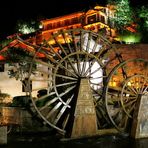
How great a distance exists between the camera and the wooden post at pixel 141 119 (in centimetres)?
1523

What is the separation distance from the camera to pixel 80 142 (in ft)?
47.1

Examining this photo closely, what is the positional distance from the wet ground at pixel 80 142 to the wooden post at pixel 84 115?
0.38m

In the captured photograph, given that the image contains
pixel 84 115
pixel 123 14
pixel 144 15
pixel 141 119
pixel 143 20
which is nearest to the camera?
pixel 84 115

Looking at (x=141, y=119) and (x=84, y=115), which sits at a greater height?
(x=84, y=115)

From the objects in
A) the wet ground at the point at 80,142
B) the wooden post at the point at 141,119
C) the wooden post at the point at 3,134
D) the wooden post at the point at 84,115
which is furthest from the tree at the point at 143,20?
the wooden post at the point at 3,134

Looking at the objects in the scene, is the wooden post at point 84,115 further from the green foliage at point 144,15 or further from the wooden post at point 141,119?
the green foliage at point 144,15

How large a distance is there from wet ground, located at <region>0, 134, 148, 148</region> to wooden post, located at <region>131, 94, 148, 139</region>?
373 mm

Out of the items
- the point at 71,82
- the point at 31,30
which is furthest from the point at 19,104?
the point at 31,30

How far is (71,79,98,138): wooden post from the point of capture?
585 inches

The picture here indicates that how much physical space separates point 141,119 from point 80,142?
127 inches

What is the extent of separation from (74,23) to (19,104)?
28.4m

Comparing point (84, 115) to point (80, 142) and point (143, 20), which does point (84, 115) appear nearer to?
point (80, 142)

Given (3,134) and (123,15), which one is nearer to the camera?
(3,134)

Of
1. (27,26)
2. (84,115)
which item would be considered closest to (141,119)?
(84,115)
